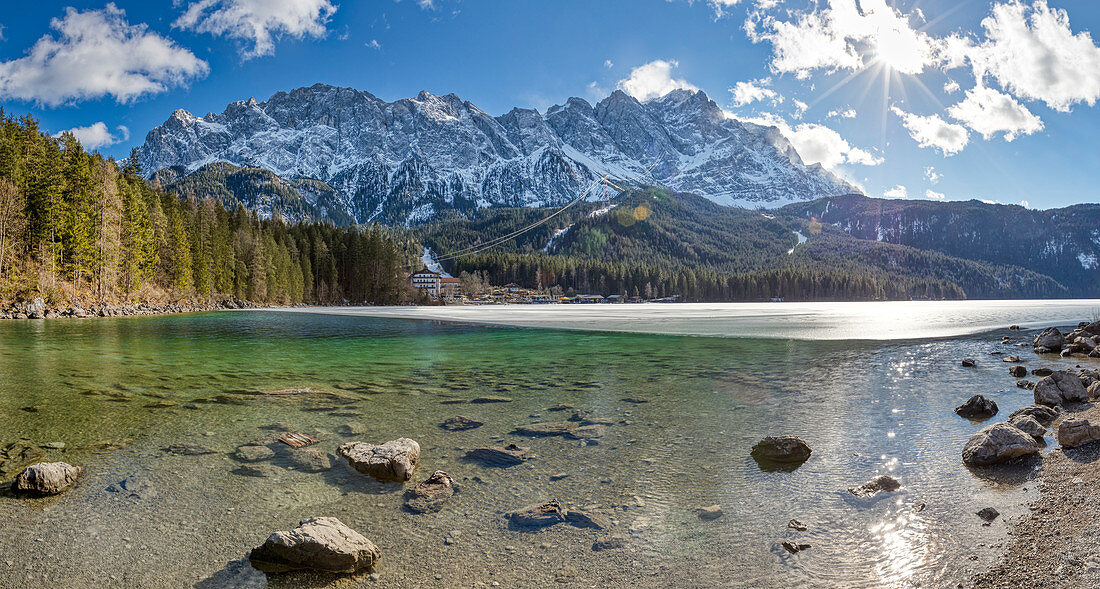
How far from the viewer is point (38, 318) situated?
47.2 m

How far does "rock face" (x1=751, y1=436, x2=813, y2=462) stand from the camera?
917 centimetres

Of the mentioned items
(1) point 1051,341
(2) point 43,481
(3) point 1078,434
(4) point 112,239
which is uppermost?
(4) point 112,239

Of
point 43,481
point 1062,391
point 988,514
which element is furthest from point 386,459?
point 1062,391

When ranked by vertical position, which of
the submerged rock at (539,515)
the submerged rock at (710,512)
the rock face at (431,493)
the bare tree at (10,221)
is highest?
the bare tree at (10,221)

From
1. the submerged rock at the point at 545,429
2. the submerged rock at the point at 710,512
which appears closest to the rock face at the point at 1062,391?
the submerged rock at the point at 710,512

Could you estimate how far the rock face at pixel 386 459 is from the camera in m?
8.01

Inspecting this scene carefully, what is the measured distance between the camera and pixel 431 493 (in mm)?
7414

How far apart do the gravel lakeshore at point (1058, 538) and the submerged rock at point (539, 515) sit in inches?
174

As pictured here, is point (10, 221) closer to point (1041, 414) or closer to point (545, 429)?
point (545, 429)

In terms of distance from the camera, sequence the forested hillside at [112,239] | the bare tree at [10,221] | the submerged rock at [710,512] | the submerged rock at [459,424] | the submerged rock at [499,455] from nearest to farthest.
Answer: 1. the submerged rock at [710,512]
2. the submerged rock at [499,455]
3. the submerged rock at [459,424]
4. the bare tree at [10,221]
5. the forested hillside at [112,239]

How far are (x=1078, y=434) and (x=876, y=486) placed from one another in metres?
4.85

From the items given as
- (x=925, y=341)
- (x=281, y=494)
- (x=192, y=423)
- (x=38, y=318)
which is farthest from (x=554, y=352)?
(x=38, y=318)

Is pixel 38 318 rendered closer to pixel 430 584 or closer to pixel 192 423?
pixel 192 423

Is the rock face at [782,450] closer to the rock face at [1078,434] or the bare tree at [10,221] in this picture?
the rock face at [1078,434]
